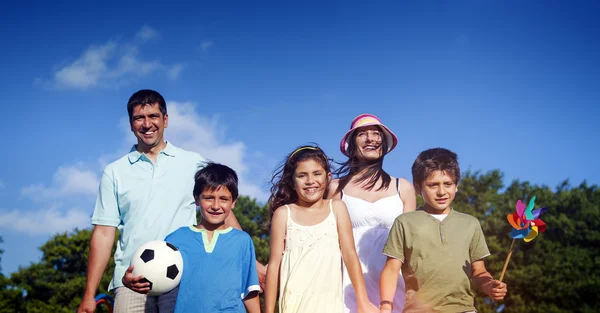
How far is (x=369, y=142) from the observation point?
5922mm

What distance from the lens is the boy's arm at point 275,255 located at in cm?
462

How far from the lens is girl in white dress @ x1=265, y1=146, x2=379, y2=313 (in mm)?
4590

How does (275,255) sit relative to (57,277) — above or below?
below

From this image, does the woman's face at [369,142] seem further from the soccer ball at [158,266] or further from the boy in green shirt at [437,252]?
the soccer ball at [158,266]

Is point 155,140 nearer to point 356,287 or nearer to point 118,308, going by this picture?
point 118,308

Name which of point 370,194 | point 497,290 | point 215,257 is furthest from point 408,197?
point 215,257

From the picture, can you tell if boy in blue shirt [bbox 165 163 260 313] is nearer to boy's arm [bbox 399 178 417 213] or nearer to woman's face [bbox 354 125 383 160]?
woman's face [bbox 354 125 383 160]

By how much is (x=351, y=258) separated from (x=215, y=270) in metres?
1.20

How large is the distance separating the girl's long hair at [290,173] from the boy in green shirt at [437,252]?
36.8 inches

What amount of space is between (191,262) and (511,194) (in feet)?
120

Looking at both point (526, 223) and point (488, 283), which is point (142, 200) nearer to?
point (488, 283)

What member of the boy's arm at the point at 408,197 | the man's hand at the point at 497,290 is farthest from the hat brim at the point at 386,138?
the man's hand at the point at 497,290

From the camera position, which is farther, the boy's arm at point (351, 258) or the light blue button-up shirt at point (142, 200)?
the light blue button-up shirt at point (142, 200)

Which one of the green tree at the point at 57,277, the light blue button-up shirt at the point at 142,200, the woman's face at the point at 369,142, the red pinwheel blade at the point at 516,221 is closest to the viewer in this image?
the light blue button-up shirt at the point at 142,200
